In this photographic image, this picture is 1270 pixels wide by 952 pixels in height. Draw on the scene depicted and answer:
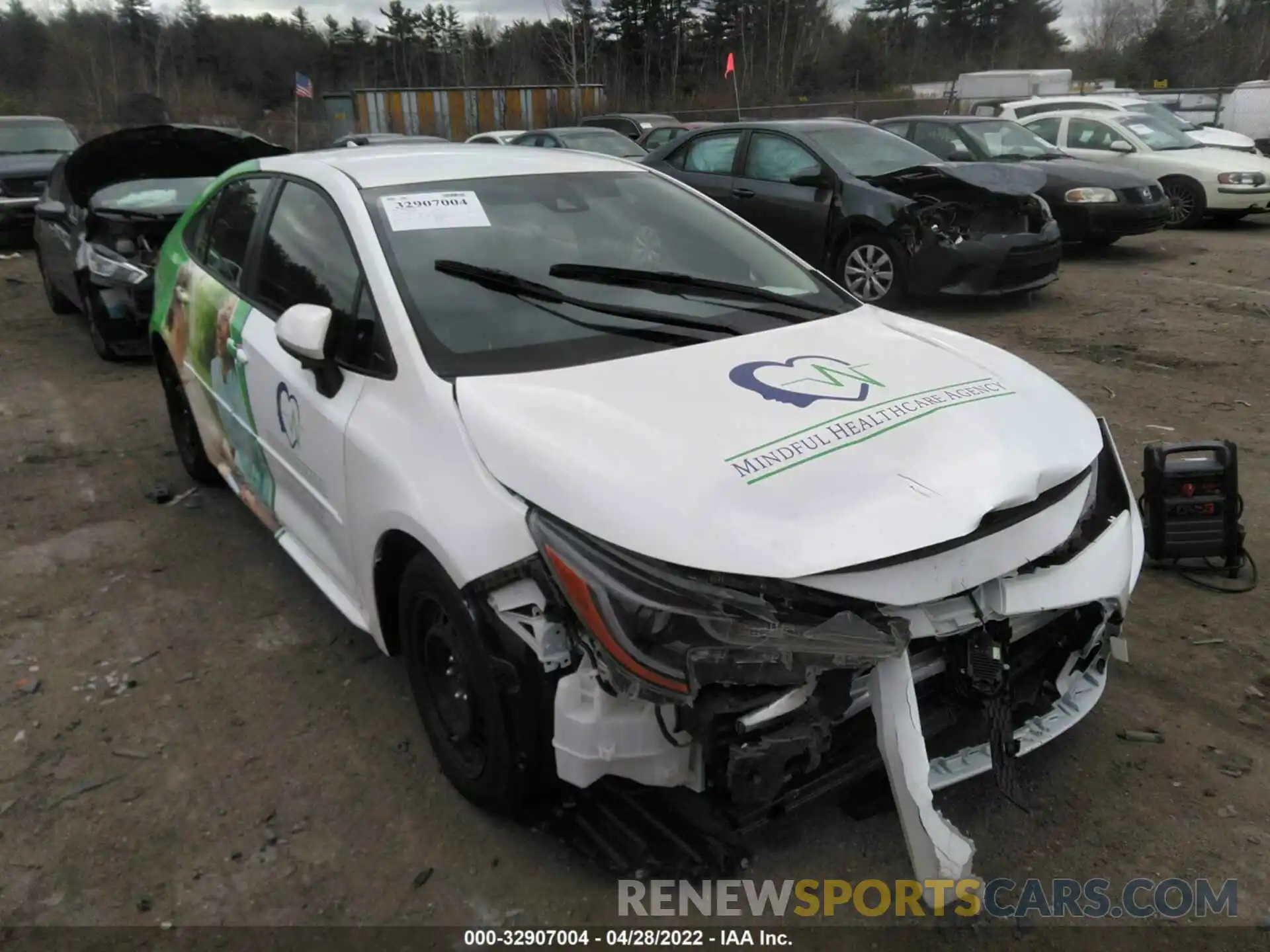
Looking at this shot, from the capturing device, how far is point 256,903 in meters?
2.41

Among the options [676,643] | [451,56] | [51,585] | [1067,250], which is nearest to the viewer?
[676,643]

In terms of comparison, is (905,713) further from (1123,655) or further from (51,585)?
(51,585)

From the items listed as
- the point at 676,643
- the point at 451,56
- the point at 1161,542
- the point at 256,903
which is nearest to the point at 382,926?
the point at 256,903

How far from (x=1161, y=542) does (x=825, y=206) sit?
5.36 m

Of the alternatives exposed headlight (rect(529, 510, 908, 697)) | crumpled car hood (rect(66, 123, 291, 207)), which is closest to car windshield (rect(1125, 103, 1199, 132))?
crumpled car hood (rect(66, 123, 291, 207))

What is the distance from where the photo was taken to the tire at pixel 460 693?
90.9 inches

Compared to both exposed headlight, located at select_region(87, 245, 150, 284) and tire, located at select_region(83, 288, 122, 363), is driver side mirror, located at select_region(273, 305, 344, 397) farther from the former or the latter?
tire, located at select_region(83, 288, 122, 363)

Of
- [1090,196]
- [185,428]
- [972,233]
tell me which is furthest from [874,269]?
[185,428]

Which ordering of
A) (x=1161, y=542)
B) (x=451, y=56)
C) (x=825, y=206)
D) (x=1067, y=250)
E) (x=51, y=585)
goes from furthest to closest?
(x=451, y=56), (x=1067, y=250), (x=825, y=206), (x=51, y=585), (x=1161, y=542)

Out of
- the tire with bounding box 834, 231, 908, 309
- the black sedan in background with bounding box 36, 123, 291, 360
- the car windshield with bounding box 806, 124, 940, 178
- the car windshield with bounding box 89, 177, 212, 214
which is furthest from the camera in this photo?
the car windshield with bounding box 806, 124, 940, 178

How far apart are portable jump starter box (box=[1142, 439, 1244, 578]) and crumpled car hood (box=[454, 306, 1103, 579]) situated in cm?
118

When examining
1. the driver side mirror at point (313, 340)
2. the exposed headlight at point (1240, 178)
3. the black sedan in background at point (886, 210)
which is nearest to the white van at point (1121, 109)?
the exposed headlight at point (1240, 178)

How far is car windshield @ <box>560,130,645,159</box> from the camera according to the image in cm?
1441

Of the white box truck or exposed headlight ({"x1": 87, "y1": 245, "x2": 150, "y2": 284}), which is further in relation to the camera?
the white box truck
